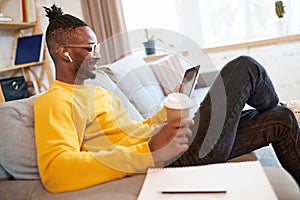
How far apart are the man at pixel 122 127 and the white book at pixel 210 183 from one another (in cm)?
6

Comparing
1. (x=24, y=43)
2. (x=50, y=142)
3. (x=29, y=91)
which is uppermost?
(x=24, y=43)

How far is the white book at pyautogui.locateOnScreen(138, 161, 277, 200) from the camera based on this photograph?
1.90ft

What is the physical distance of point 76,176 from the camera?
69cm

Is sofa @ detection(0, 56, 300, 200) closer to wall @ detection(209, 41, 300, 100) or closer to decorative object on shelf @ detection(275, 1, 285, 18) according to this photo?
wall @ detection(209, 41, 300, 100)

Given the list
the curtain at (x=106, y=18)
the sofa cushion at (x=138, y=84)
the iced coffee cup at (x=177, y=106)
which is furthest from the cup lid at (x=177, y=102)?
the curtain at (x=106, y=18)

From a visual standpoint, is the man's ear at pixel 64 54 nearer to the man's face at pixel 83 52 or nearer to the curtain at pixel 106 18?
the man's face at pixel 83 52

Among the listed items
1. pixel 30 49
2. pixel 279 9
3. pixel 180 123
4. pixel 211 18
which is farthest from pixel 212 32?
pixel 180 123

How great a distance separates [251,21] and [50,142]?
2.64 m

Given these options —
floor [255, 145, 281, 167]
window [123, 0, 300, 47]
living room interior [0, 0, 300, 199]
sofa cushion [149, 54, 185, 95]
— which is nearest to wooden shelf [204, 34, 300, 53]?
living room interior [0, 0, 300, 199]

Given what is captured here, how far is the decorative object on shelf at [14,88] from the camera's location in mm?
2271

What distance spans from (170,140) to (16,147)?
401mm

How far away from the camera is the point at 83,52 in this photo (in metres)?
0.98

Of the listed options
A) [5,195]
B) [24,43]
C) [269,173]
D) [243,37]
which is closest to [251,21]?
[243,37]

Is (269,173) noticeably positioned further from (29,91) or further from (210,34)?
(210,34)
